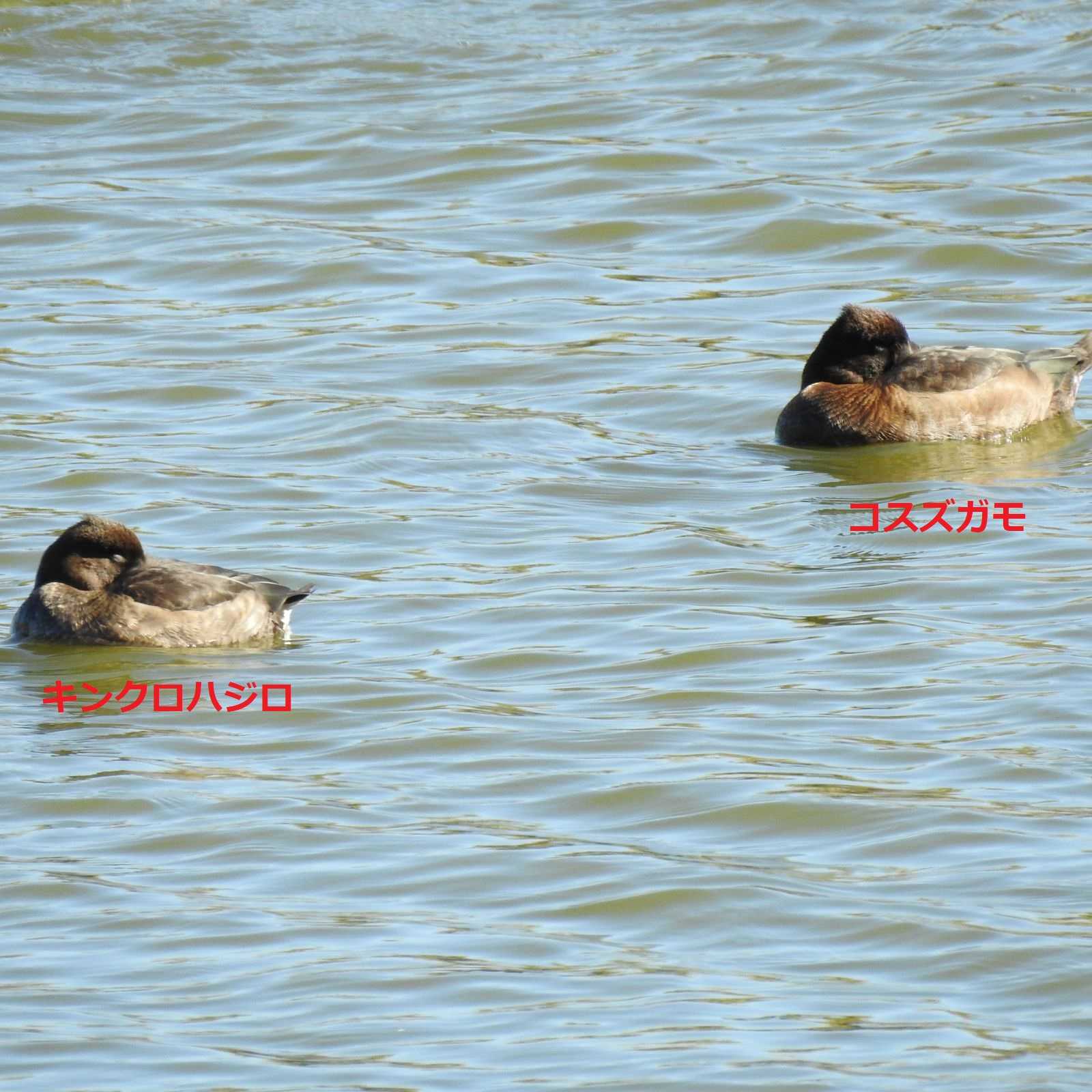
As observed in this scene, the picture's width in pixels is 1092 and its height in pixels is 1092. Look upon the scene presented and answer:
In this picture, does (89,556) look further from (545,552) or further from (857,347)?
(857,347)

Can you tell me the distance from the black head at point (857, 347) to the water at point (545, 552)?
0.59m

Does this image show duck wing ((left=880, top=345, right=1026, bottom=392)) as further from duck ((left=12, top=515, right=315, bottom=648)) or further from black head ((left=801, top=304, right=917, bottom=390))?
duck ((left=12, top=515, right=315, bottom=648))

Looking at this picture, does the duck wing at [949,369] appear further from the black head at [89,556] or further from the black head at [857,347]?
the black head at [89,556]

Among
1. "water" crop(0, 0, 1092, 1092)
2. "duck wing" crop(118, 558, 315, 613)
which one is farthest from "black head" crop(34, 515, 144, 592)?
"water" crop(0, 0, 1092, 1092)

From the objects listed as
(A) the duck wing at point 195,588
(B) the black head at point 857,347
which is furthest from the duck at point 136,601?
(B) the black head at point 857,347

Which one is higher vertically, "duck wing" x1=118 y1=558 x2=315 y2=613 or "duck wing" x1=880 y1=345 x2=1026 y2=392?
"duck wing" x1=880 y1=345 x2=1026 y2=392

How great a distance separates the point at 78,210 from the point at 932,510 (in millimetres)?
9378

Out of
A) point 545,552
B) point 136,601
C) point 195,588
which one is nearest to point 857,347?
point 545,552

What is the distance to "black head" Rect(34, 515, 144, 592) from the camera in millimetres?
11391

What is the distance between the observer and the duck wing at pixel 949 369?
1473 centimetres

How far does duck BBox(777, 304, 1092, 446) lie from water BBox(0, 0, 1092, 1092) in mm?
210

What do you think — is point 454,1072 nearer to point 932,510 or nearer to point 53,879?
point 53,879

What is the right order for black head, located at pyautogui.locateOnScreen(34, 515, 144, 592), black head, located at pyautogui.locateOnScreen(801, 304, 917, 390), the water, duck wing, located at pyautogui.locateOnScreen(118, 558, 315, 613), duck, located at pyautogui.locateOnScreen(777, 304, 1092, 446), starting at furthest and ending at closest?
black head, located at pyautogui.locateOnScreen(801, 304, 917, 390), duck, located at pyautogui.locateOnScreen(777, 304, 1092, 446), black head, located at pyautogui.locateOnScreen(34, 515, 144, 592), duck wing, located at pyautogui.locateOnScreen(118, 558, 315, 613), the water

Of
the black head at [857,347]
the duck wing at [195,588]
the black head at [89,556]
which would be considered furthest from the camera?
the black head at [857,347]
